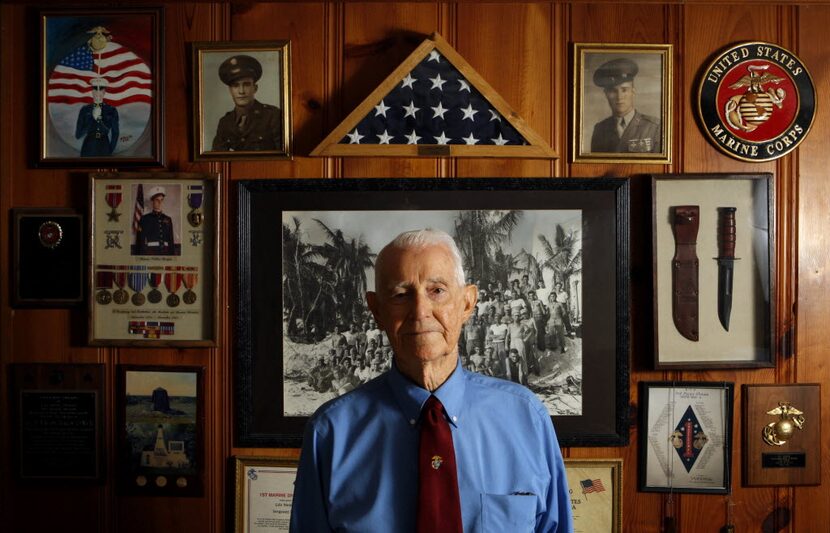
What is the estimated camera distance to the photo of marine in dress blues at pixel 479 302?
2.17 m

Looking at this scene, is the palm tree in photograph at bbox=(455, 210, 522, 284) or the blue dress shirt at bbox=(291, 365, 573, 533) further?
the palm tree in photograph at bbox=(455, 210, 522, 284)

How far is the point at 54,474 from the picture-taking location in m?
2.20

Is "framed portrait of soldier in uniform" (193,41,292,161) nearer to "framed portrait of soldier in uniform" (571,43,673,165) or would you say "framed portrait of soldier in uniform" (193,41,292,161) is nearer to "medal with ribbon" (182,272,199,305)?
"medal with ribbon" (182,272,199,305)

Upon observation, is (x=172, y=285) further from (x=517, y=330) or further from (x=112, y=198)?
(x=517, y=330)

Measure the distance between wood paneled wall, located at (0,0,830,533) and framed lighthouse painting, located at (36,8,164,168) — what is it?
67 millimetres

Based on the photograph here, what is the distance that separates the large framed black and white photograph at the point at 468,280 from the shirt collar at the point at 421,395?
92 centimetres

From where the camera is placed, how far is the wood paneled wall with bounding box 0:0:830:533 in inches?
86.6

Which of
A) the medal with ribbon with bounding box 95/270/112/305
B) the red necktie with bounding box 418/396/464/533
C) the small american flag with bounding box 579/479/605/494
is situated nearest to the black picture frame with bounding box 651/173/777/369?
the small american flag with bounding box 579/479/605/494

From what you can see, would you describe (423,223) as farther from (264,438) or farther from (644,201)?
(264,438)

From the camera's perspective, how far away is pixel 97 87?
7.25ft

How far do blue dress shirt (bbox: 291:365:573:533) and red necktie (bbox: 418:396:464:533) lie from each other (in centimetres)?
2

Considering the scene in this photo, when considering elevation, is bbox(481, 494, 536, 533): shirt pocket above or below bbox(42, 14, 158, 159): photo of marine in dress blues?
below

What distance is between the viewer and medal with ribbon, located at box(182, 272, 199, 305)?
7.20ft

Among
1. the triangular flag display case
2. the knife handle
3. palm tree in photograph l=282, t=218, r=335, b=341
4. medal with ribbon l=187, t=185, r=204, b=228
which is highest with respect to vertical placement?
the triangular flag display case
